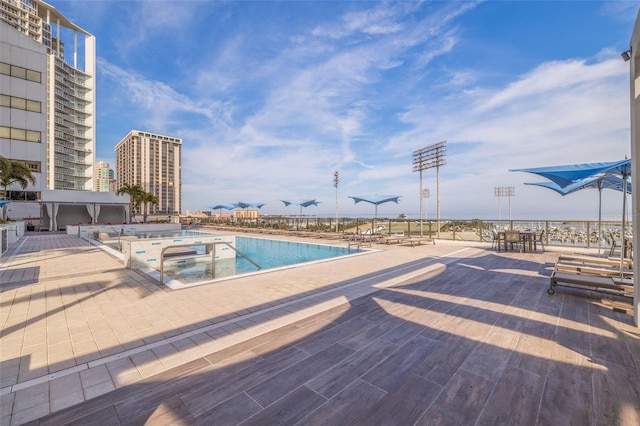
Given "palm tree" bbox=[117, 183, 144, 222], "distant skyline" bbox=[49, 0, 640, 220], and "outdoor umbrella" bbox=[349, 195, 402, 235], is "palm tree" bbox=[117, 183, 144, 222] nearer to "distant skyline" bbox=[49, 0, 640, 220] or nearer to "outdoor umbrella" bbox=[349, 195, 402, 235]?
"distant skyline" bbox=[49, 0, 640, 220]

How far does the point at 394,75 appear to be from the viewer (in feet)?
41.3

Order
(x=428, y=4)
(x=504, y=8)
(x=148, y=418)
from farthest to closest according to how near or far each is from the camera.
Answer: (x=428, y=4) < (x=504, y=8) < (x=148, y=418)

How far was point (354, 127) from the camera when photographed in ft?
55.9

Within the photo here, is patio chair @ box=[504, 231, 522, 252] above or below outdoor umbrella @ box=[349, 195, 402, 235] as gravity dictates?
below

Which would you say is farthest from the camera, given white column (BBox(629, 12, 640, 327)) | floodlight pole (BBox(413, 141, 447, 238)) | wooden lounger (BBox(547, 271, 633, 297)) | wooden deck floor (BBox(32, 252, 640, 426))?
floodlight pole (BBox(413, 141, 447, 238))

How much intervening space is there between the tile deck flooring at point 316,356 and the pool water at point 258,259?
256cm

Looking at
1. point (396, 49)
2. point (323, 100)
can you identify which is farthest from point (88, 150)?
point (396, 49)

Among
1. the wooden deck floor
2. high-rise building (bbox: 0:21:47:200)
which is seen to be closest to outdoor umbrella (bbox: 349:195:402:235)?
the wooden deck floor

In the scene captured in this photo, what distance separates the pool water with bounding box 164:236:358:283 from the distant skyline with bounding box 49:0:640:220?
253 inches

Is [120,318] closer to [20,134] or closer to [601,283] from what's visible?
[601,283]

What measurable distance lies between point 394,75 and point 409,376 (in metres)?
13.4

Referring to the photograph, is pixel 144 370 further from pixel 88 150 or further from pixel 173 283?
pixel 88 150

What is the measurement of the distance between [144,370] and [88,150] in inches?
1805

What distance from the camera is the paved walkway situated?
A: 1.92m
